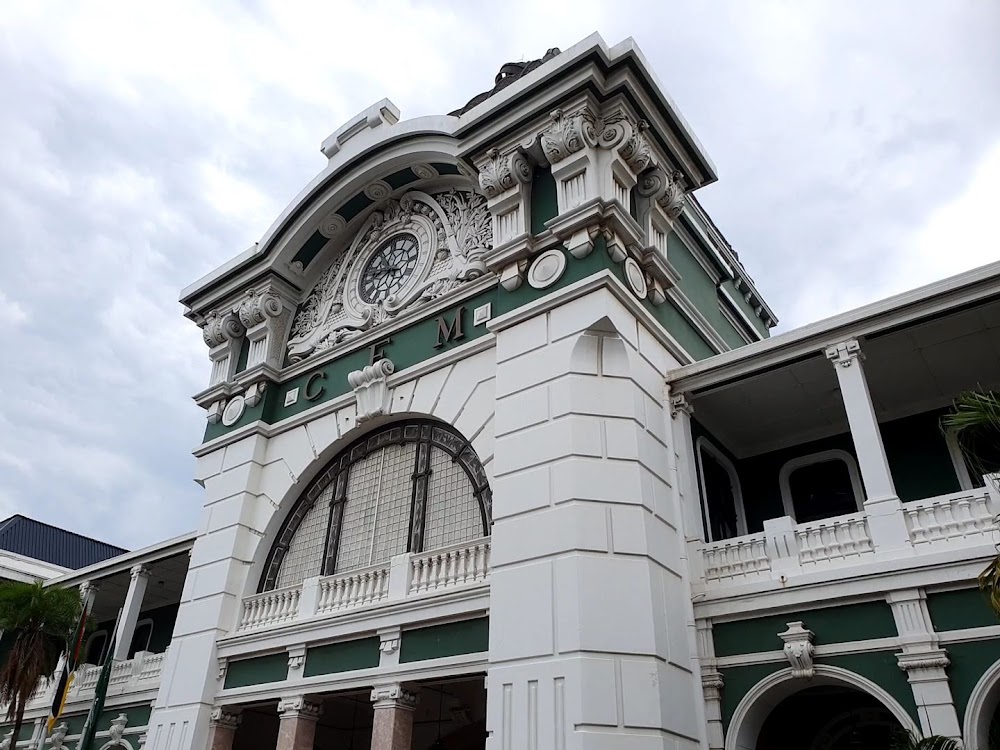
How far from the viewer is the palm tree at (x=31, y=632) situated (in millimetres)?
18391

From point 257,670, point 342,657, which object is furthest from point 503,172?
point 257,670

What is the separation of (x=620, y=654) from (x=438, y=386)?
20.1 feet

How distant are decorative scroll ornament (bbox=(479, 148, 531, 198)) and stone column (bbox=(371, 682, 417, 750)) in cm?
827

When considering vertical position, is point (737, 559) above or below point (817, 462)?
below

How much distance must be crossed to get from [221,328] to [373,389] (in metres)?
5.50

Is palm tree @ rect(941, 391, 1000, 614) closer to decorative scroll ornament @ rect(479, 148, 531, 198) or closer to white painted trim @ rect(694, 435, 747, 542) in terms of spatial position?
white painted trim @ rect(694, 435, 747, 542)

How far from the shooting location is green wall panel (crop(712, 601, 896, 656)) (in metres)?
9.63

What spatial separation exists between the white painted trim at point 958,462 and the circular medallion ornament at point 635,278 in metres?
5.12

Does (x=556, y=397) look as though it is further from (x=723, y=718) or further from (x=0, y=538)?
(x=0, y=538)

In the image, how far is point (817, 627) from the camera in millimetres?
10023

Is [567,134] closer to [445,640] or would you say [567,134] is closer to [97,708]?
[445,640]

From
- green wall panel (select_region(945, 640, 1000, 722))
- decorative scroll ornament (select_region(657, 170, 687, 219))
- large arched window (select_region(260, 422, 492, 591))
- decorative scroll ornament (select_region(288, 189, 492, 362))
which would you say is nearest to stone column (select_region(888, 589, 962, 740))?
green wall panel (select_region(945, 640, 1000, 722))

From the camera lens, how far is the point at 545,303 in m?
12.7

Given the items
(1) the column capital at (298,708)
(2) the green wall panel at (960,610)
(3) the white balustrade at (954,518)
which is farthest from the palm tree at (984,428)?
(1) the column capital at (298,708)
